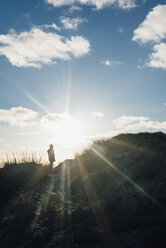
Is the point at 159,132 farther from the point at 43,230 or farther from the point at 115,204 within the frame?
the point at 43,230

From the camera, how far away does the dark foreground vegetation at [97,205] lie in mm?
5621

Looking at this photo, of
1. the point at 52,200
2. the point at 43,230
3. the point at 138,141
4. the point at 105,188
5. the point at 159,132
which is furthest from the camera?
the point at 159,132

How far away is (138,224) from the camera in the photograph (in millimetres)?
5809

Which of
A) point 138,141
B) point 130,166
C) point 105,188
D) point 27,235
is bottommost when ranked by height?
point 27,235

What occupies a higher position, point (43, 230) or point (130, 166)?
point (130, 166)

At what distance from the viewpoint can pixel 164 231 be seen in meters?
5.22

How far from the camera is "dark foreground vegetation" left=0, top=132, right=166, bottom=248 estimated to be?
562 centimetres

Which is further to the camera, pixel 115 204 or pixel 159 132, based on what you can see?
pixel 159 132

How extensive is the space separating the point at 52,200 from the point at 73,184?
7.10ft

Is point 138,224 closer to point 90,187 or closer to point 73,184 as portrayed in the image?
point 90,187

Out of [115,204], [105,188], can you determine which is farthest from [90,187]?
[115,204]

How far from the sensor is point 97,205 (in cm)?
771

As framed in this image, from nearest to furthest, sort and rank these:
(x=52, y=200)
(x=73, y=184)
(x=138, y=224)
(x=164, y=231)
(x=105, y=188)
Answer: (x=164, y=231) < (x=138, y=224) < (x=52, y=200) < (x=105, y=188) < (x=73, y=184)

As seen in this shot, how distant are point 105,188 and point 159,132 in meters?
8.19
